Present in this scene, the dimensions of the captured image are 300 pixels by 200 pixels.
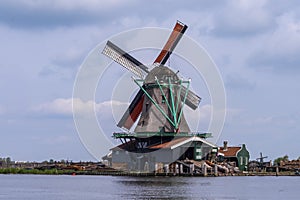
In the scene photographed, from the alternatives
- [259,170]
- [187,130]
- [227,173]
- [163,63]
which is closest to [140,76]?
[163,63]

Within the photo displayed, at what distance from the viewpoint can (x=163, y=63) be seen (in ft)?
221

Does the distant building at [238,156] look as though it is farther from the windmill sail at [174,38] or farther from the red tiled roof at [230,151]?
the windmill sail at [174,38]

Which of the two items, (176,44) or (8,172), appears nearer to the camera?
(176,44)

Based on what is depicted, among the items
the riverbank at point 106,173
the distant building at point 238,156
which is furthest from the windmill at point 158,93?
the distant building at point 238,156

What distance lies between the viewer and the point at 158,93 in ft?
216

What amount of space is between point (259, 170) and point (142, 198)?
42.7m

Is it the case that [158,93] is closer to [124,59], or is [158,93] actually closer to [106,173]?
[124,59]

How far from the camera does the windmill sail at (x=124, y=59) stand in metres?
67.1

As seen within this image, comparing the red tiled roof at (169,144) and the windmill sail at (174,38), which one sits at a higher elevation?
the windmill sail at (174,38)

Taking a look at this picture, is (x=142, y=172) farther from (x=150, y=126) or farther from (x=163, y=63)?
(x=163, y=63)

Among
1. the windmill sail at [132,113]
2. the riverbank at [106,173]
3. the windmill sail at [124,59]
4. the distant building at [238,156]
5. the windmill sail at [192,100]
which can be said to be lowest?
the riverbank at [106,173]

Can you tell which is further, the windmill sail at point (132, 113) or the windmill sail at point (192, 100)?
the windmill sail at point (192, 100)

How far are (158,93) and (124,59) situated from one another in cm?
506

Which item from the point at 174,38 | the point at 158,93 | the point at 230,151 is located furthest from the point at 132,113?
the point at 230,151
